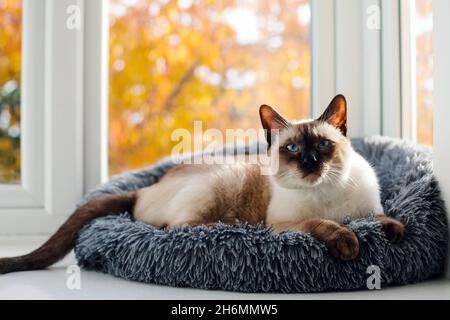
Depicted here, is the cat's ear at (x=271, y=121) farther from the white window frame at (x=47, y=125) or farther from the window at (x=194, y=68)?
the window at (x=194, y=68)

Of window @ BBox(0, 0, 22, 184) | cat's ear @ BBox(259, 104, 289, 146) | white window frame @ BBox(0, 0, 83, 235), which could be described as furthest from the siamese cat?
window @ BBox(0, 0, 22, 184)

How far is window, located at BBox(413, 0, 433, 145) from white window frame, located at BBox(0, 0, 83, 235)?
1250 millimetres

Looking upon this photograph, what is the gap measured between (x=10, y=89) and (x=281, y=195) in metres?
1.31

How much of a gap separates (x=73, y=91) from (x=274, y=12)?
1.72 meters

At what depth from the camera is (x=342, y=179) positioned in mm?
1537

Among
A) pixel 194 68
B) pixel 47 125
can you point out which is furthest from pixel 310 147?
pixel 194 68

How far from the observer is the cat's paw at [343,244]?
4.25 feet

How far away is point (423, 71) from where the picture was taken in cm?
198

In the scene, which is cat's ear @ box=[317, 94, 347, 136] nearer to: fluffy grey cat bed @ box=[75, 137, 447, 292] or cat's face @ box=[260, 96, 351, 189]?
cat's face @ box=[260, 96, 351, 189]

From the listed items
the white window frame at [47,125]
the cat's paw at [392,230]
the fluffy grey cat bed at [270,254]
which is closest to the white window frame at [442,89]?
the fluffy grey cat bed at [270,254]

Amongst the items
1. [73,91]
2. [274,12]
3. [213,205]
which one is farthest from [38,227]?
[274,12]

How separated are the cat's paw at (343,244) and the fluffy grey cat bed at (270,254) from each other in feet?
0.06

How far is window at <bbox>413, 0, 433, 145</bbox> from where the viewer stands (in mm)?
1913
